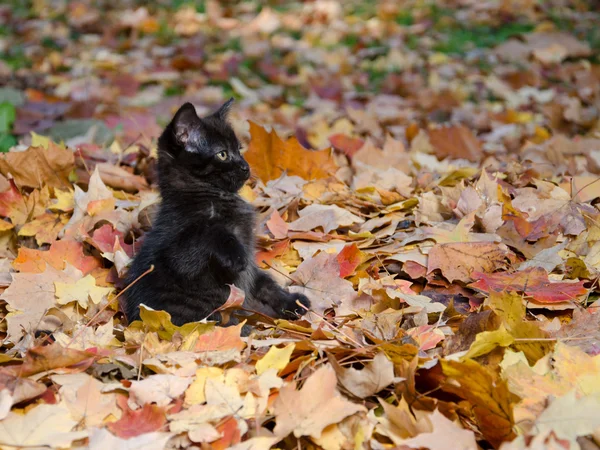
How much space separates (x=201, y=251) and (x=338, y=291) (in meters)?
0.66

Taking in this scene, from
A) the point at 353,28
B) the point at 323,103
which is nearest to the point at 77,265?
the point at 323,103

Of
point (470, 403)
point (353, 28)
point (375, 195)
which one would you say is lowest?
point (353, 28)

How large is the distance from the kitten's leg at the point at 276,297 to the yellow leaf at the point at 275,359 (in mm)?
672

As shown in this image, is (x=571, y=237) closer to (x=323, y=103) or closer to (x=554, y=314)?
(x=554, y=314)

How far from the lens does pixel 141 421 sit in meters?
2.18

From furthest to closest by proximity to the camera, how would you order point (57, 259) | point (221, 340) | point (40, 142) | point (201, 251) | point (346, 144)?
point (346, 144) < point (40, 142) < point (57, 259) < point (201, 251) < point (221, 340)

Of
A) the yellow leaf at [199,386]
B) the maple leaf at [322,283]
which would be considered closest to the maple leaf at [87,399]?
the yellow leaf at [199,386]

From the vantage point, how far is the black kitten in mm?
2943

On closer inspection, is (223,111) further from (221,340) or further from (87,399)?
(87,399)

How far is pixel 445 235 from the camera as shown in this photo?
328cm

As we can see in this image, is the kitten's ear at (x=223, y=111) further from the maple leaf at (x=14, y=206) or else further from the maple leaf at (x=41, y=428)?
the maple leaf at (x=41, y=428)

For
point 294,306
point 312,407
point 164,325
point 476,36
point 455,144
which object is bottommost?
point 476,36

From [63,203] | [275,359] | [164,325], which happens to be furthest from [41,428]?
[63,203]

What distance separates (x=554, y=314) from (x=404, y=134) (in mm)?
3621
